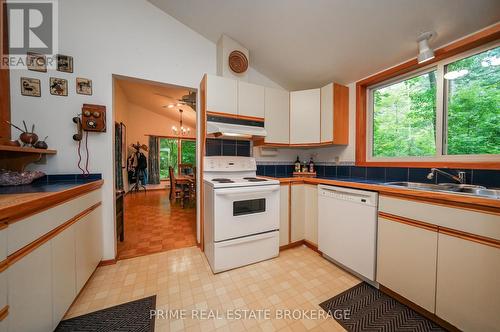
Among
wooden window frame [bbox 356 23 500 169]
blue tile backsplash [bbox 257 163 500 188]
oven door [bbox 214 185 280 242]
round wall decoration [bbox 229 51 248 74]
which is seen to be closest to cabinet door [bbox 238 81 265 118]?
round wall decoration [bbox 229 51 248 74]

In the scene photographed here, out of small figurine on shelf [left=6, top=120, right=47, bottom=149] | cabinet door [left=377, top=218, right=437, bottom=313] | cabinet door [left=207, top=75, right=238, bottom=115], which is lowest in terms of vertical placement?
cabinet door [left=377, top=218, right=437, bottom=313]

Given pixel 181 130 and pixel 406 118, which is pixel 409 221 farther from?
pixel 181 130

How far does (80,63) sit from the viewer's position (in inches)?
67.6

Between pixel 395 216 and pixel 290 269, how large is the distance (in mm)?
1057

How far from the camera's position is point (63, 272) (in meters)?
1.10

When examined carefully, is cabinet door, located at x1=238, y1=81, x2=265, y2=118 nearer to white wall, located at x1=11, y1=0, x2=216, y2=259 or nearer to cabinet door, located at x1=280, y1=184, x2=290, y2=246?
white wall, located at x1=11, y1=0, x2=216, y2=259

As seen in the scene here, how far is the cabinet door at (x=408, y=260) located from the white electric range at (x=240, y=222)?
3.14 ft

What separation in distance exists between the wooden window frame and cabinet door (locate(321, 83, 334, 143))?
1.16 ft

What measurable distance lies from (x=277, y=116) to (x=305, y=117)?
39cm

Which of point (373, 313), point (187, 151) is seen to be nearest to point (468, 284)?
point (373, 313)

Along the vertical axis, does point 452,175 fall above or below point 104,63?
below

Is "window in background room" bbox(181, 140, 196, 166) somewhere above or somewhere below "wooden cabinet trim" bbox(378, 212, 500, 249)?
above

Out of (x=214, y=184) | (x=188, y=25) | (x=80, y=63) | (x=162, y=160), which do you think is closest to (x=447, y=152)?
(x=214, y=184)

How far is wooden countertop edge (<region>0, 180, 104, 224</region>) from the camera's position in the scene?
2.33 ft
